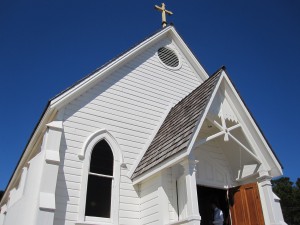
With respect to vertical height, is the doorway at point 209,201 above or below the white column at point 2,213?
below

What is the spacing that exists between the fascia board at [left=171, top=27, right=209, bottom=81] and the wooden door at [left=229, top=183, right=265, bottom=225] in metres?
6.53

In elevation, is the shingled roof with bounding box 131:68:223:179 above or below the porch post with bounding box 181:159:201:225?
above

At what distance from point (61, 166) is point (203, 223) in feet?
18.7

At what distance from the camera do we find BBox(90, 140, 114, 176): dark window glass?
995 cm

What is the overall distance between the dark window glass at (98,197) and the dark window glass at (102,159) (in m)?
0.27

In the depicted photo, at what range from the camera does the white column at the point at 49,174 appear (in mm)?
7586

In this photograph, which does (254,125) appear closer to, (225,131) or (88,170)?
(225,131)

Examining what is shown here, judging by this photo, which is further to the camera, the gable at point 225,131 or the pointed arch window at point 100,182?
the pointed arch window at point 100,182

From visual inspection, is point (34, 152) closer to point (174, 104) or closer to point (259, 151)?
point (174, 104)

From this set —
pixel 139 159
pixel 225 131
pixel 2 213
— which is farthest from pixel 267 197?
pixel 2 213

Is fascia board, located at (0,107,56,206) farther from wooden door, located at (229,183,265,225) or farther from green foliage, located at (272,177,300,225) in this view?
green foliage, located at (272,177,300,225)

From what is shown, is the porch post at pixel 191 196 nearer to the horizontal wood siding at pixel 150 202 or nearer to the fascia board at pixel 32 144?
the horizontal wood siding at pixel 150 202

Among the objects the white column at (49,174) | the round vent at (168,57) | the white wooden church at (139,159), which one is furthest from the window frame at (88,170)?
the round vent at (168,57)

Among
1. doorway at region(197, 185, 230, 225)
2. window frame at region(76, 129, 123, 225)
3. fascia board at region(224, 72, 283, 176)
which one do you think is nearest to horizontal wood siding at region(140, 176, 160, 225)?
window frame at region(76, 129, 123, 225)
